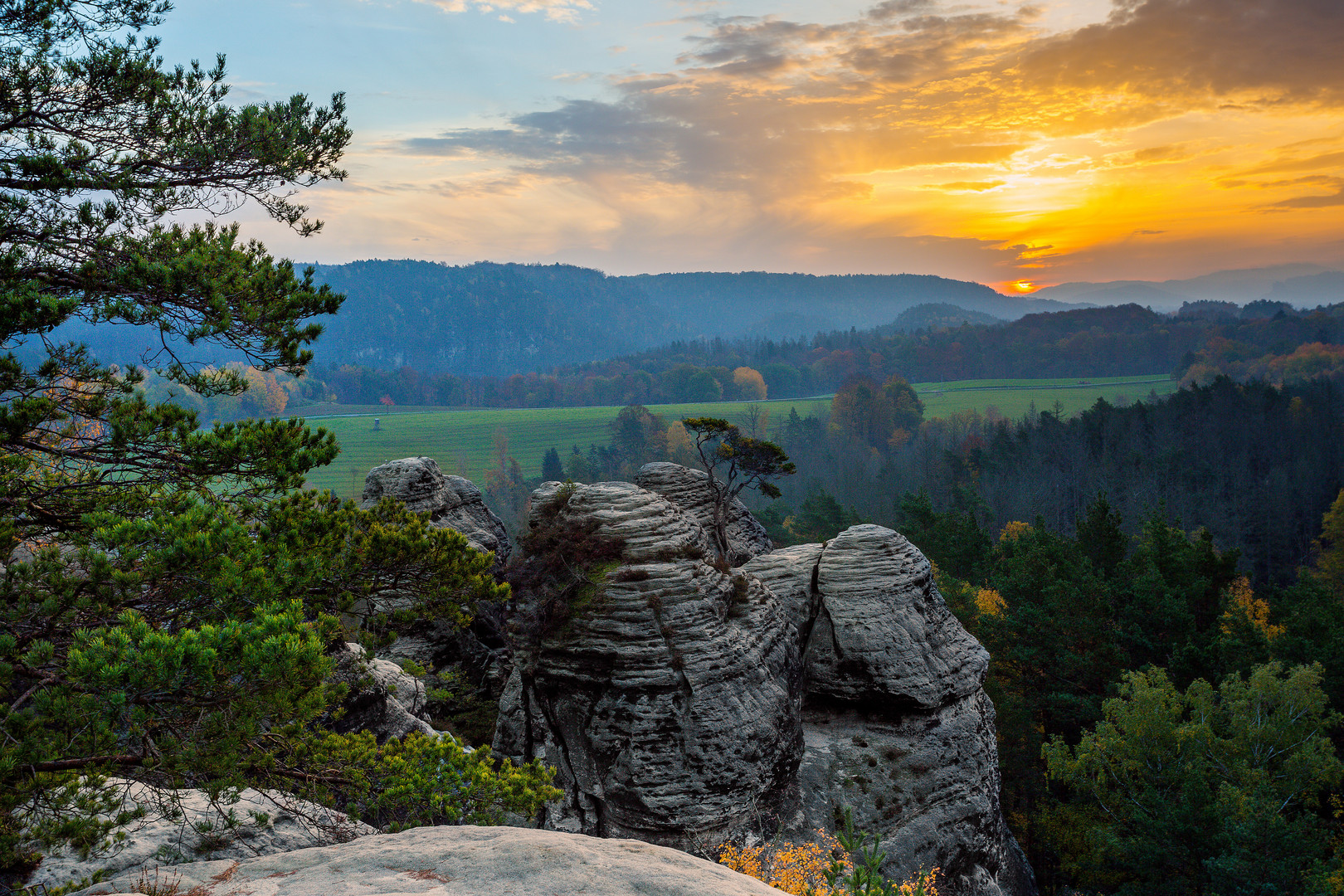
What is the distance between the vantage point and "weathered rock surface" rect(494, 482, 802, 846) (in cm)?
1631

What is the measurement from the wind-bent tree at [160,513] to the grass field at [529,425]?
127m

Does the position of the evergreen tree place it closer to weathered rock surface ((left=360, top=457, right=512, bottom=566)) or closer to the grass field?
the grass field

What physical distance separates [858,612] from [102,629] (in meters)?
19.1

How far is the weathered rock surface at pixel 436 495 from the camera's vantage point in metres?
30.7

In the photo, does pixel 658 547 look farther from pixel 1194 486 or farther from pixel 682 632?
pixel 1194 486

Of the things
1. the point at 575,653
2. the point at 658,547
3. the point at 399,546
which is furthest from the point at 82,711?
the point at 658,547

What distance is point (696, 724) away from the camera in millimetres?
16609

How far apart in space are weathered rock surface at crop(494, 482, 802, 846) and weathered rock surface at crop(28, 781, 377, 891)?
677cm

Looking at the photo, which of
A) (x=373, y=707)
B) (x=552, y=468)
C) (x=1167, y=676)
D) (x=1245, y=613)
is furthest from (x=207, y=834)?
(x=552, y=468)

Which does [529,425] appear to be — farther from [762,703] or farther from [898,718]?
[762,703]

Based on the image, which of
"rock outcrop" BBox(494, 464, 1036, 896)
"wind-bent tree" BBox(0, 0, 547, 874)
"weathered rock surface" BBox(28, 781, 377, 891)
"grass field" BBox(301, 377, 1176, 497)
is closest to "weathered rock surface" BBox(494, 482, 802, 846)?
"rock outcrop" BBox(494, 464, 1036, 896)

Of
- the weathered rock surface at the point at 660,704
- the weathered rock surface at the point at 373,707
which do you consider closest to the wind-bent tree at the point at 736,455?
the weathered rock surface at the point at 660,704

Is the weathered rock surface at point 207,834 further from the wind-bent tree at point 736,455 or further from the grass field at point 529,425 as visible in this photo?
the grass field at point 529,425

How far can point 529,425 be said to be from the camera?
180500mm
